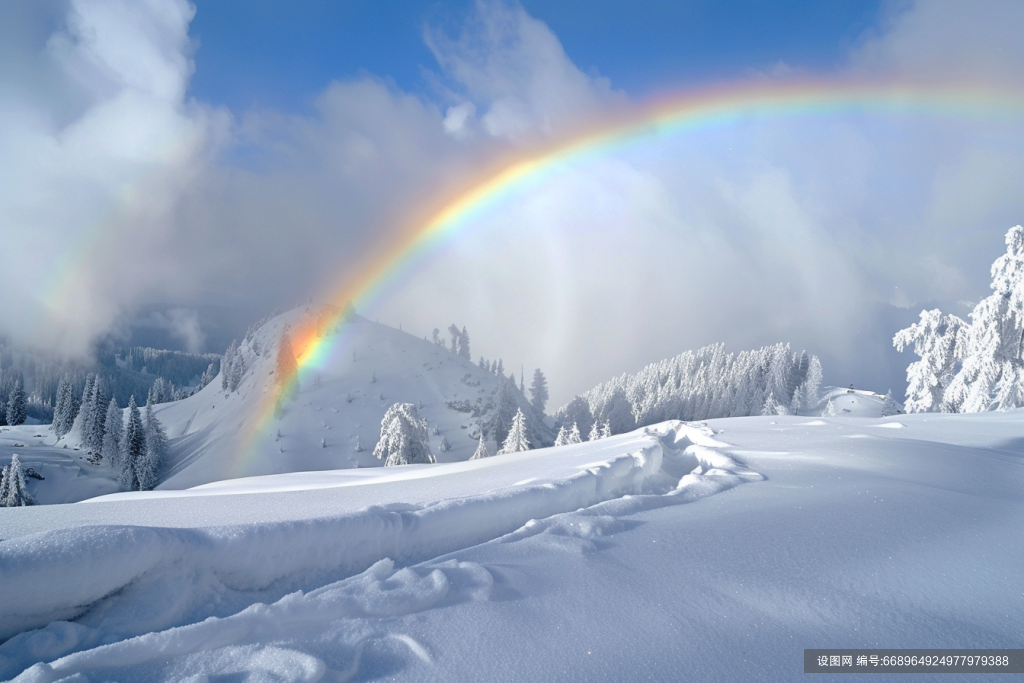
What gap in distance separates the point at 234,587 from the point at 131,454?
65186 millimetres

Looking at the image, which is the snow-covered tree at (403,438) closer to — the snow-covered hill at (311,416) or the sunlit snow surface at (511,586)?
the snow-covered hill at (311,416)

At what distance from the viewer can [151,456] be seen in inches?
2149

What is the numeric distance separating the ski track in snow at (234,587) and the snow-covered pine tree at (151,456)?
208 ft

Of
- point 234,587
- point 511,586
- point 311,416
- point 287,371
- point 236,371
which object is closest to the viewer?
point 511,586

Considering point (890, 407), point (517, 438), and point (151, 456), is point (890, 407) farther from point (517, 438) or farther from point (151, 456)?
point (151, 456)

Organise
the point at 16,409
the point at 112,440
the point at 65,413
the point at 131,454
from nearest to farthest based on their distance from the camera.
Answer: the point at 131,454
the point at 112,440
the point at 65,413
the point at 16,409

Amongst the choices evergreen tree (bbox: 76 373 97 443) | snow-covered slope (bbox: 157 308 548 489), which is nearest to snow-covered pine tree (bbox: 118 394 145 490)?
snow-covered slope (bbox: 157 308 548 489)

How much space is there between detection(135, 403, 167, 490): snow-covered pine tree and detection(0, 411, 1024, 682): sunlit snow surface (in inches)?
2392

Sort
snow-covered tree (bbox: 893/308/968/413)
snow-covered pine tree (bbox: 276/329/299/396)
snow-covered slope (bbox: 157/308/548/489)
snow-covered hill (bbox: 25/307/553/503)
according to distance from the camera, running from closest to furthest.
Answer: snow-covered tree (bbox: 893/308/968/413) < snow-covered hill (bbox: 25/307/553/503) < snow-covered slope (bbox: 157/308/548/489) < snow-covered pine tree (bbox: 276/329/299/396)

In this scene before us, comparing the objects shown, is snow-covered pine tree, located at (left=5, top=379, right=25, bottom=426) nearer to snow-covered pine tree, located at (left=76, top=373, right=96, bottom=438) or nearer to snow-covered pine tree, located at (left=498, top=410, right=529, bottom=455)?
snow-covered pine tree, located at (left=76, top=373, right=96, bottom=438)

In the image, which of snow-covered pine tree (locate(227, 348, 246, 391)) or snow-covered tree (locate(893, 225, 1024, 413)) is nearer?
snow-covered tree (locate(893, 225, 1024, 413))

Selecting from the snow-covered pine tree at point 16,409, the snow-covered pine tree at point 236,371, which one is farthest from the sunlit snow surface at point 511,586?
the snow-covered pine tree at point 16,409

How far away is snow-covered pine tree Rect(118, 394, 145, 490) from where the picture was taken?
52812 mm

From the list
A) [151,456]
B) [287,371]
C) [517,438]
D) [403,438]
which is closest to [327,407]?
[287,371]
